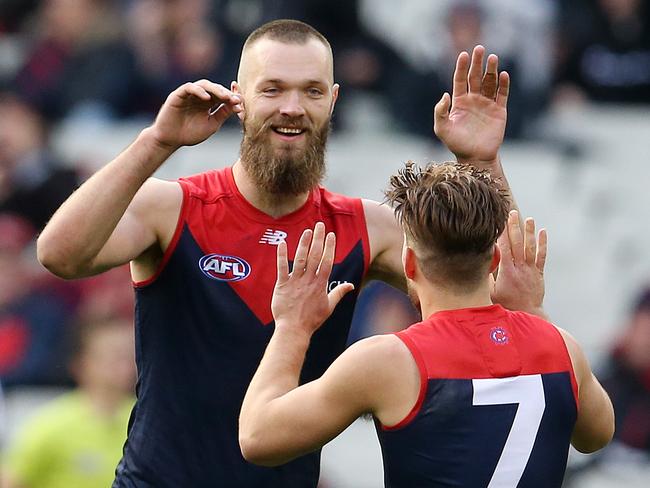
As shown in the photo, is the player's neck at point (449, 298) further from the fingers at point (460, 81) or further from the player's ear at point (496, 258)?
the fingers at point (460, 81)

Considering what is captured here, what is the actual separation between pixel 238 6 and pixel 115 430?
480 cm

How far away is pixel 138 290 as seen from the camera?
16.4 ft

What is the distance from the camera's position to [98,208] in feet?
15.0

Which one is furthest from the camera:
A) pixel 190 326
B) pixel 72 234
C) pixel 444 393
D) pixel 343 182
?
pixel 343 182

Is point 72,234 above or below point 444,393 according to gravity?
above

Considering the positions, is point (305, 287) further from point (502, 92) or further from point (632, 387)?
point (632, 387)

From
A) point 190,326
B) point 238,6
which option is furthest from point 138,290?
point 238,6

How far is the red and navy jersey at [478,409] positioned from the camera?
402 cm

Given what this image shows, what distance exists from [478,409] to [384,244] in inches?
48.8

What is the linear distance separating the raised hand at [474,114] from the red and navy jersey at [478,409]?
3.29 ft

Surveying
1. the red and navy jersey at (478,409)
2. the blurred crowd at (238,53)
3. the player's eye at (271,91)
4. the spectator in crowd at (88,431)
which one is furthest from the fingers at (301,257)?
the blurred crowd at (238,53)

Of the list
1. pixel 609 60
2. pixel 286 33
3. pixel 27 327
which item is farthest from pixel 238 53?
pixel 286 33

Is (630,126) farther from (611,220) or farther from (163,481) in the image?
(163,481)

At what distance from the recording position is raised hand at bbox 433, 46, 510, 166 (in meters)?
5.00
